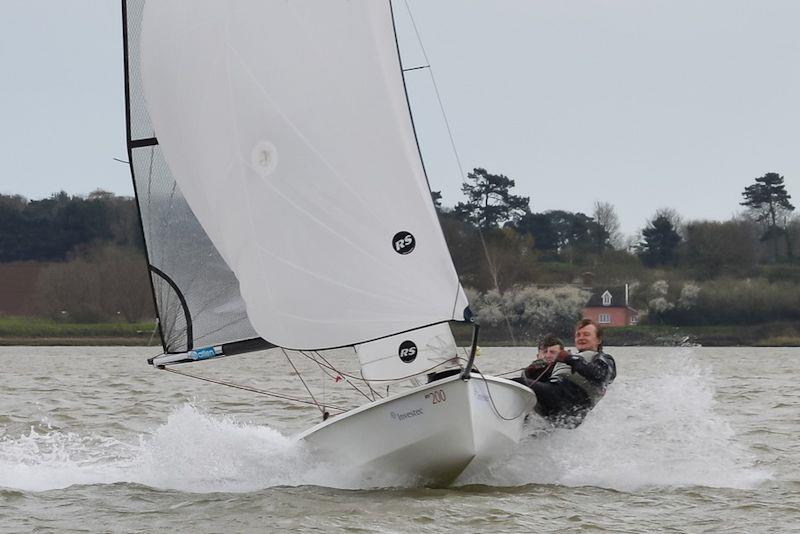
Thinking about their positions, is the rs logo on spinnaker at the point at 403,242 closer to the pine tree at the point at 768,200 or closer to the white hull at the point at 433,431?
the white hull at the point at 433,431

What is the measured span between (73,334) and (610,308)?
2033cm

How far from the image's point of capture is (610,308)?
51.9 m

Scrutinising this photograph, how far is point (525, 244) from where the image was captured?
156 feet

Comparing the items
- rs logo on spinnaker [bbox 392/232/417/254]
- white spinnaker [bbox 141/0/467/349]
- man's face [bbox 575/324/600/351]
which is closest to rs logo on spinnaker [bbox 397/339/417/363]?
white spinnaker [bbox 141/0/467/349]

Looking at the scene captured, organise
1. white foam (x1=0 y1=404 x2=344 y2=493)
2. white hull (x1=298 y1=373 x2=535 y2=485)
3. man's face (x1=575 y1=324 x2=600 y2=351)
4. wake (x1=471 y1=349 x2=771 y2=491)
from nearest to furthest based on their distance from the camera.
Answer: white hull (x1=298 y1=373 x2=535 y2=485), white foam (x1=0 y1=404 x2=344 y2=493), wake (x1=471 y1=349 x2=771 y2=491), man's face (x1=575 y1=324 x2=600 y2=351)

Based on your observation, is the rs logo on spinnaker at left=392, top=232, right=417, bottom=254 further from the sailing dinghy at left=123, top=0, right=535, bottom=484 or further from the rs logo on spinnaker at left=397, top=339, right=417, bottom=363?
the rs logo on spinnaker at left=397, top=339, right=417, bottom=363

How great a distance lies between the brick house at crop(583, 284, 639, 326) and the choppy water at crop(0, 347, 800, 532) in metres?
38.5

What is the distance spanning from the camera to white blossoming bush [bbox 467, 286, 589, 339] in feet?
146

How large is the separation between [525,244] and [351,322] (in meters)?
39.6

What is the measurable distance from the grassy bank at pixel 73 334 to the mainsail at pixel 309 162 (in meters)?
40.5

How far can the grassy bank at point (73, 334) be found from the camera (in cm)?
4944

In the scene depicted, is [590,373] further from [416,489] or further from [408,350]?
[416,489]

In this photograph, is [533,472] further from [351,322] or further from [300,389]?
[300,389]

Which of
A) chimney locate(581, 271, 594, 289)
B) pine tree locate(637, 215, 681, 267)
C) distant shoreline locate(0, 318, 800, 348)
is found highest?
pine tree locate(637, 215, 681, 267)
